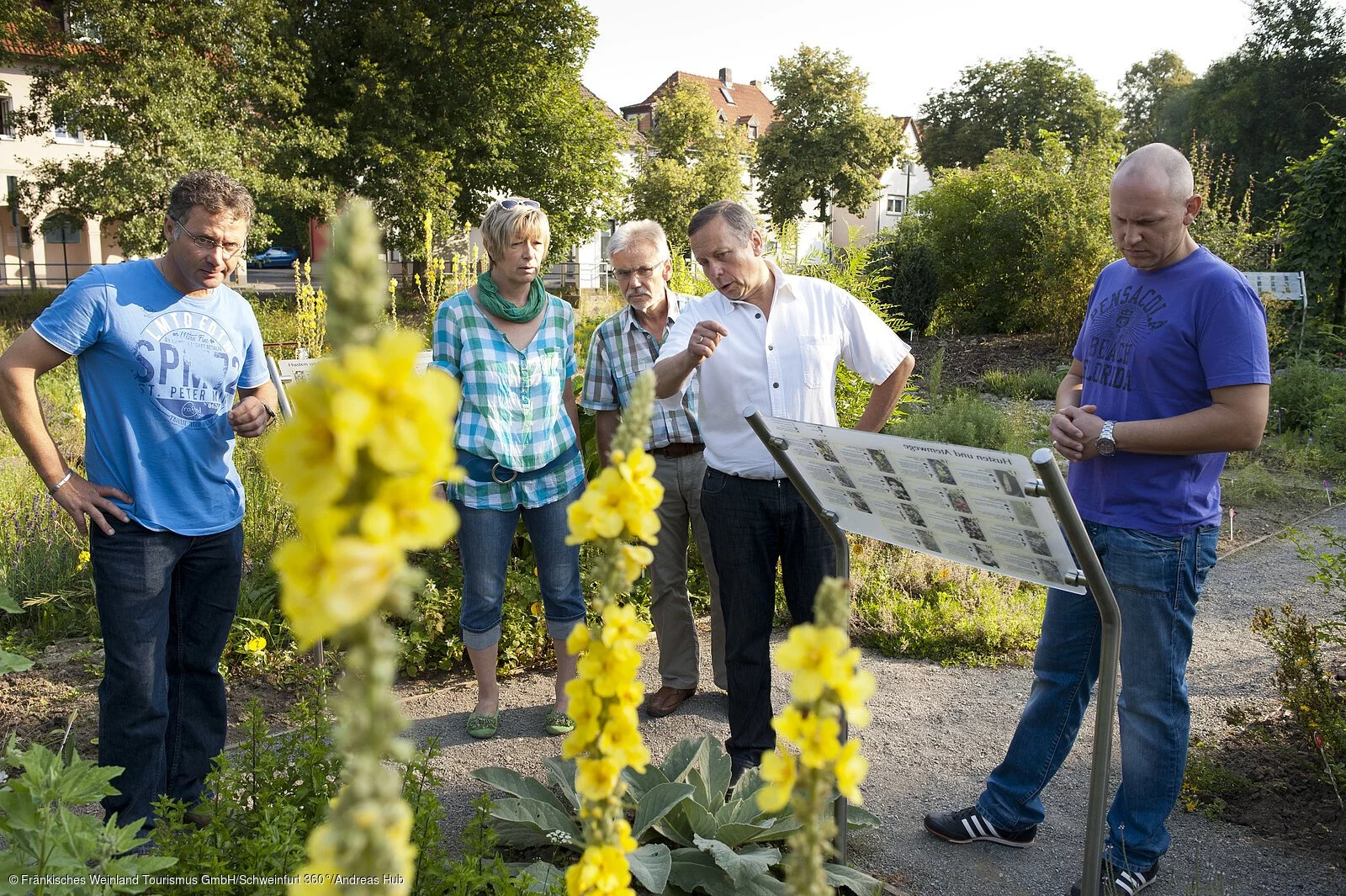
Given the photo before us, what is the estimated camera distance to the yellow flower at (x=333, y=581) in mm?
662

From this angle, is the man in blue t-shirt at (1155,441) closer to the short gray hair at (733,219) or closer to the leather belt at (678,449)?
the short gray hair at (733,219)

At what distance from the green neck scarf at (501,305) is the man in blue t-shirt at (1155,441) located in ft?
6.72

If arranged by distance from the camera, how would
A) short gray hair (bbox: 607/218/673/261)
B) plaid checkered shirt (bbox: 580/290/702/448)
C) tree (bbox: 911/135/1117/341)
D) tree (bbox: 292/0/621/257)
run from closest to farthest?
1. short gray hair (bbox: 607/218/673/261)
2. plaid checkered shirt (bbox: 580/290/702/448)
3. tree (bbox: 911/135/1117/341)
4. tree (bbox: 292/0/621/257)

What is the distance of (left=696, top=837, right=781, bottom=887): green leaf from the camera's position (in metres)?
2.67

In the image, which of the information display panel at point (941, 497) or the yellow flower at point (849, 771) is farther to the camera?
the information display panel at point (941, 497)

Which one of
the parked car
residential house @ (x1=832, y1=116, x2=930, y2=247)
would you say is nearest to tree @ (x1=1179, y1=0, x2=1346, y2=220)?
residential house @ (x1=832, y1=116, x2=930, y2=247)

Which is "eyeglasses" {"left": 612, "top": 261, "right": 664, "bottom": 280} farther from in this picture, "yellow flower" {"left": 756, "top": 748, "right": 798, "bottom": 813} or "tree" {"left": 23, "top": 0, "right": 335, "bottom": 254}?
"tree" {"left": 23, "top": 0, "right": 335, "bottom": 254}

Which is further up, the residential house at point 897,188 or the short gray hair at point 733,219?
the residential house at point 897,188

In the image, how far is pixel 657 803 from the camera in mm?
2883

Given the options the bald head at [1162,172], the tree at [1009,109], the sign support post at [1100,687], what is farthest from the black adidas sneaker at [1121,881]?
the tree at [1009,109]

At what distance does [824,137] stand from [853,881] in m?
41.9

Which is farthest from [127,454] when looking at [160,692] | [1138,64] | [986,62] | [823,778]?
[1138,64]

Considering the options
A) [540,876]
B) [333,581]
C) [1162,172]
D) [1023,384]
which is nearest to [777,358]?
[1162,172]

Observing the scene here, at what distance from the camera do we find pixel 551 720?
13.5 ft
